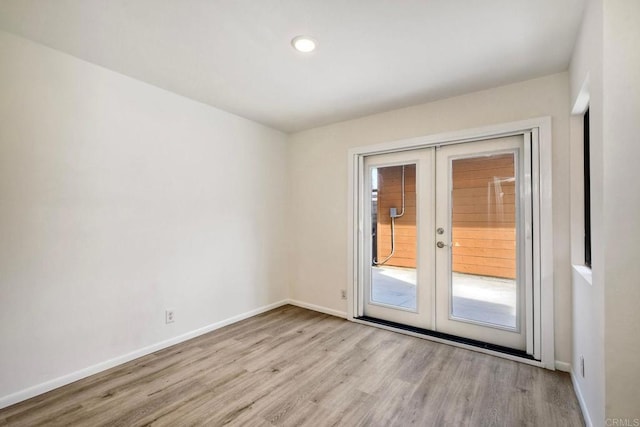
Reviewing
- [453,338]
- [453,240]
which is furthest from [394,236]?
[453,338]

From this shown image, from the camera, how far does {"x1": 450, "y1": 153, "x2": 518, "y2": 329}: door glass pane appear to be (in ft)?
9.38

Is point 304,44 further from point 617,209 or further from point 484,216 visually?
point 484,216

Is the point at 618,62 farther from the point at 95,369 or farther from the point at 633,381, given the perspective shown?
the point at 95,369

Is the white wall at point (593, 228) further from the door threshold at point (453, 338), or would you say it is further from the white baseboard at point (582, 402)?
the door threshold at point (453, 338)

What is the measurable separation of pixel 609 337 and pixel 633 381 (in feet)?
0.64

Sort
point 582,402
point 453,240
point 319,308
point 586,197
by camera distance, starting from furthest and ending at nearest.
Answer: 1. point 319,308
2. point 453,240
3. point 586,197
4. point 582,402

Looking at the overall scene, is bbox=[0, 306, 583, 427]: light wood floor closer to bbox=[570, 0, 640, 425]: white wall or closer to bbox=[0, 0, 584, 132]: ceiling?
bbox=[570, 0, 640, 425]: white wall

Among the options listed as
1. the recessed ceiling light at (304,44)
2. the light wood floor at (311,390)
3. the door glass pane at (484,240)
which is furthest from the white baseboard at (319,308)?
the recessed ceiling light at (304,44)

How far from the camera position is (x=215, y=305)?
337 cm

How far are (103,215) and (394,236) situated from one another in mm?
2886

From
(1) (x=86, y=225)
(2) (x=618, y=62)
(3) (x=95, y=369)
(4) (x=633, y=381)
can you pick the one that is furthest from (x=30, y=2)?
(4) (x=633, y=381)

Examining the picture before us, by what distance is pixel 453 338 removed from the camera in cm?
302

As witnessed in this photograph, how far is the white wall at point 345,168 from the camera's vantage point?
8.19ft

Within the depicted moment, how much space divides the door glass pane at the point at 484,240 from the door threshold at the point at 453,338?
0.68 ft
